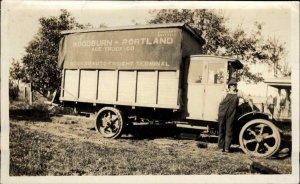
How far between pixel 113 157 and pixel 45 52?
2.15 metres

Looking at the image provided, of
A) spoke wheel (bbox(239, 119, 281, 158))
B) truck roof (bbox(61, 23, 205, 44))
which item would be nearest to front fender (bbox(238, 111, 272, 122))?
spoke wheel (bbox(239, 119, 281, 158))

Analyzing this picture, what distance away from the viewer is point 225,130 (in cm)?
539

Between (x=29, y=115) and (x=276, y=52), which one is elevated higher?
(x=276, y=52)

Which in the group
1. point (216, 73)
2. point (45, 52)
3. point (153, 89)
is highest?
point (45, 52)

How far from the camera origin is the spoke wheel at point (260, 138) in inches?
201

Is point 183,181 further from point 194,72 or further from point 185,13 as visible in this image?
point 185,13

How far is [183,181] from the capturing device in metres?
4.84

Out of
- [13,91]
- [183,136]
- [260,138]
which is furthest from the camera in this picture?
[183,136]

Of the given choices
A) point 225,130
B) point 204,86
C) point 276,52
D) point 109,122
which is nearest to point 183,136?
point 225,130

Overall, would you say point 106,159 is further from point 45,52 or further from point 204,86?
point 45,52

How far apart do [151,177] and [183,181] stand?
46 cm

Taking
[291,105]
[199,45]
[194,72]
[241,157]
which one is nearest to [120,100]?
[194,72]

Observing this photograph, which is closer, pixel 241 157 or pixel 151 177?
pixel 151 177

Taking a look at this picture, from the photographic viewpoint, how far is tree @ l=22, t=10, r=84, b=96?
5.16m
